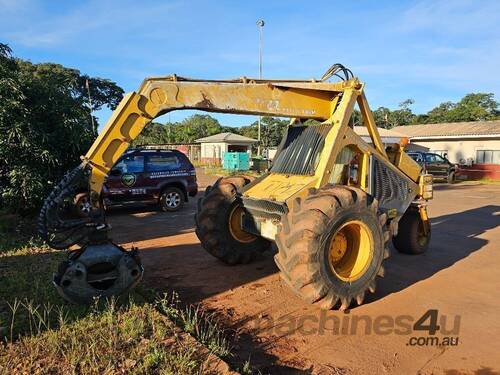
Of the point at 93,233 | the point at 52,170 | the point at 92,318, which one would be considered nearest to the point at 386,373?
the point at 92,318

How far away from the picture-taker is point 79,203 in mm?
4664

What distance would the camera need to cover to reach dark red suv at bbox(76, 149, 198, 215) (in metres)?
11.7

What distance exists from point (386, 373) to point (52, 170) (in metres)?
7.50

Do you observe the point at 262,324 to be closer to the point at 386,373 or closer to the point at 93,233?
the point at 386,373

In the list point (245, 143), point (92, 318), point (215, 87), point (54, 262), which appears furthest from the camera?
point (245, 143)

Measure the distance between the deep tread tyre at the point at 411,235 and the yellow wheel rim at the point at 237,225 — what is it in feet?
9.40

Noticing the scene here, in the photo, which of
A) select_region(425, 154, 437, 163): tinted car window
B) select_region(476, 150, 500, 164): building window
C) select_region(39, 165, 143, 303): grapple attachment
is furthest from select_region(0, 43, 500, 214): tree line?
select_region(476, 150, 500, 164): building window

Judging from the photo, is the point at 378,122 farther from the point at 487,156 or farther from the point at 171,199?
the point at 171,199

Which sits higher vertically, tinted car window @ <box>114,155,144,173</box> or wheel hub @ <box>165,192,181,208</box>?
tinted car window @ <box>114,155,144,173</box>

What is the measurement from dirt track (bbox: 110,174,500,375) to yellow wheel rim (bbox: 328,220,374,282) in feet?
1.52

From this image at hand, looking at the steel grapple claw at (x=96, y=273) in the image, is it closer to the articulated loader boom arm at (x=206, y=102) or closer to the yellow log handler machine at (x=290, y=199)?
the yellow log handler machine at (x=290, y=199)

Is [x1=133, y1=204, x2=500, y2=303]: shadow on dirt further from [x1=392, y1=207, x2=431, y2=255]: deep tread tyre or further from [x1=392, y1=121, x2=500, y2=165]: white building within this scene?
[x1=392, y1=121, x2=500, y2=165]: white building

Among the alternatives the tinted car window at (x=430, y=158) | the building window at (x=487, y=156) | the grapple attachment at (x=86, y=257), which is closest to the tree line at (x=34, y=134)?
the grapple attachment at (x=86, y=257)

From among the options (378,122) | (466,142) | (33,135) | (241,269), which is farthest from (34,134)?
(378,122)
